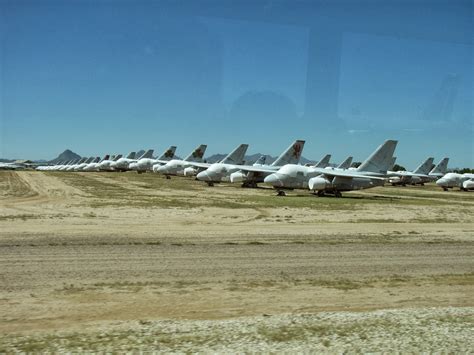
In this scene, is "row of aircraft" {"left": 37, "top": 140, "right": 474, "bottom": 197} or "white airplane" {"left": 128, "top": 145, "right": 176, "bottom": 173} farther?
"white airplane" {"left": 128, "top": 145, "right": 176, "bottom": 173}

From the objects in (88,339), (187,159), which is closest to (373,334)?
(88,339)

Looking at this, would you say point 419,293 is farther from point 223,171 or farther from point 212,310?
point 223,171

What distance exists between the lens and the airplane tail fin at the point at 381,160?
4712 centimetres

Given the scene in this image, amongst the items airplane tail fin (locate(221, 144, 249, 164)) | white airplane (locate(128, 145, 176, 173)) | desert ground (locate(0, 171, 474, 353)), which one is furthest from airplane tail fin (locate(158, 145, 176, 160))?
desert ground (locate(0, 171, 474, 353))

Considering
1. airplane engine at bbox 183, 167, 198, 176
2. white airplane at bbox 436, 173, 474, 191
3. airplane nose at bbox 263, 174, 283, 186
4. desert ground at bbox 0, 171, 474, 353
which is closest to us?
desert ground at bbox 0, 171, 474, 353

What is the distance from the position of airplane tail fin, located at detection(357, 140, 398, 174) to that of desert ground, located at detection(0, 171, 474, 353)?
25.9 meters

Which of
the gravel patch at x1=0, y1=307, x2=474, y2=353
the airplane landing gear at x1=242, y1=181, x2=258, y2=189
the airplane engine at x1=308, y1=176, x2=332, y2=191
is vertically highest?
the airplane engine at x1=308, y1=176, x2=332, y2=191

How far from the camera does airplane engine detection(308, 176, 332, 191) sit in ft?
147

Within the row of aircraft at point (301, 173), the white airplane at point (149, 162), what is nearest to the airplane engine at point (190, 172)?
the row of aircraft at point (301, 173)

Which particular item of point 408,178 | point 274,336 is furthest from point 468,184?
point 274,336

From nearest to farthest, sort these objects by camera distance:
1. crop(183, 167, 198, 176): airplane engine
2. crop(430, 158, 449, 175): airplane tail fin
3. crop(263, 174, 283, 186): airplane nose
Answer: crop(263, 174, 283, 186): airplane nose, crop(183, 167, 198, 176): airplane engine, crop(430, 158, 449, 175): airplane tail fin

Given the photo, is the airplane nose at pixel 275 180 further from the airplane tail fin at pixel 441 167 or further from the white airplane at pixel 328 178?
the airplane tail fin at pixel 441 167

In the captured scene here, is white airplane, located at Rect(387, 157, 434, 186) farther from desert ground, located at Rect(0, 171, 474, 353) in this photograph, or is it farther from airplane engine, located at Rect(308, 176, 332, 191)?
desert ground, located at Rect(0, 171, 474, 353)

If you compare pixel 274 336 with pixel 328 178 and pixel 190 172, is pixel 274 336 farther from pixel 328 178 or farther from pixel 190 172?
pixel 190 172
